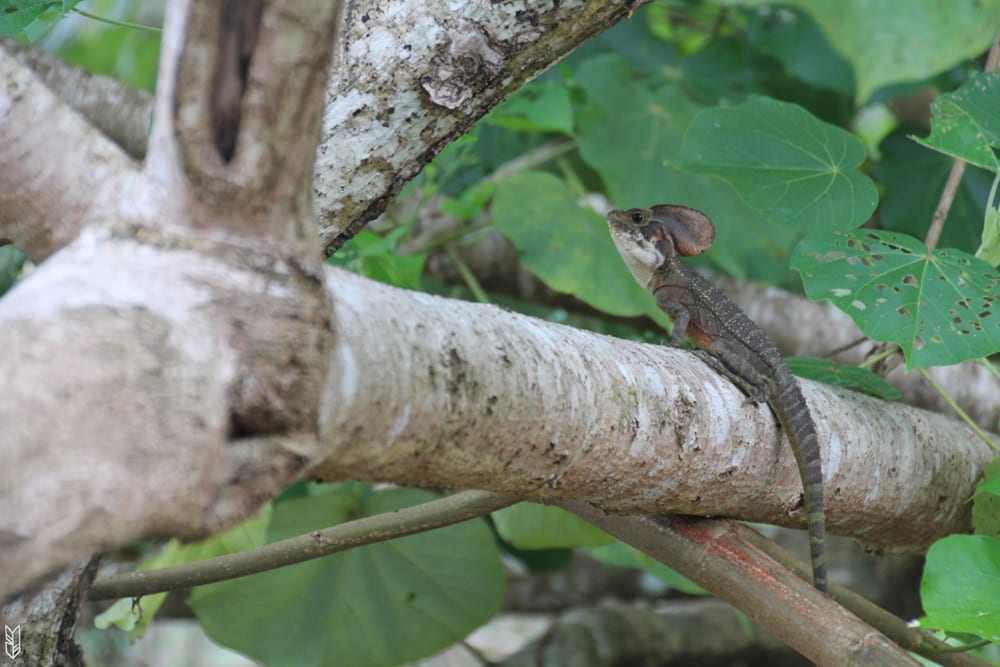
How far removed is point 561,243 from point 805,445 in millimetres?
1340

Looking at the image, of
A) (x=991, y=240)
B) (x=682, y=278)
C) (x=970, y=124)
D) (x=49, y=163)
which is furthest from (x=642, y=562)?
(x=49, y=163)

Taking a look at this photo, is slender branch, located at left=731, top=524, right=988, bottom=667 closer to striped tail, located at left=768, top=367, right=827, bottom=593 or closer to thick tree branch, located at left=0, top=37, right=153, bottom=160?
striped tail, located at left=768, top=367, right=827, bottom=593

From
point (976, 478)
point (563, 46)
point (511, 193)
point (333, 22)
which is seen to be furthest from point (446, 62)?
point (976, 478)

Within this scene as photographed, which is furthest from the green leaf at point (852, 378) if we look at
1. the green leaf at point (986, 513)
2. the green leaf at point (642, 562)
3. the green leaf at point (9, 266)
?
the green leaf at point (9, 266)

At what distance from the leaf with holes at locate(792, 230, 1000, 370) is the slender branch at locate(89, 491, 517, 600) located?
0.86 m

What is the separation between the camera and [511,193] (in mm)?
3146

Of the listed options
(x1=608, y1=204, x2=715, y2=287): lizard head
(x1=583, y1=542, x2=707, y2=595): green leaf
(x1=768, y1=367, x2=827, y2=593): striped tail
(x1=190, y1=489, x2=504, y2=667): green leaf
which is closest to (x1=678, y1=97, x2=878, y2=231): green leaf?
(x1=608, y1=204, x2=715, y2=287): lizard head

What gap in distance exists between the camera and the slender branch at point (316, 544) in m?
2.01

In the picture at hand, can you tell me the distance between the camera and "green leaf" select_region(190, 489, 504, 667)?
2.64m

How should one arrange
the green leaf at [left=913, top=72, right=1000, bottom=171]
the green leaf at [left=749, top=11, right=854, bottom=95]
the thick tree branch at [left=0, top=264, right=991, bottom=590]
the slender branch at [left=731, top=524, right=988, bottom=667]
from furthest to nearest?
the green leaf at [left=749, top=11, right=854, bottom=95] → the green leaf at [left=913, top=72, right=1000, bottom=171] → the slender branch at [left=731, top=524, right=988, bottom=667] → the thick tree branch at [left=0, top=264, right=991, bottom=590]

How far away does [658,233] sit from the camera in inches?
119

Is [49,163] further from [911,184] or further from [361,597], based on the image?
[911,184]

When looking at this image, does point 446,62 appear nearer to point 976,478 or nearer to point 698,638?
point 976,478

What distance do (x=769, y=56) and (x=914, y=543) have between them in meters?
2.73
